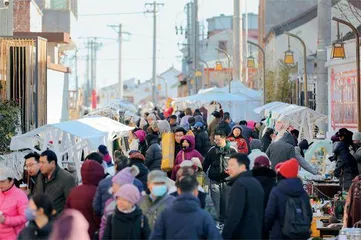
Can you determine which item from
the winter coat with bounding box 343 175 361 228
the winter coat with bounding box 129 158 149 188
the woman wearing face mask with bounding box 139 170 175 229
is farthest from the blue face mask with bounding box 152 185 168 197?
the winter coat with bounding box 343 175 361 228

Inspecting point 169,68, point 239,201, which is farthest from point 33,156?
point 169,68

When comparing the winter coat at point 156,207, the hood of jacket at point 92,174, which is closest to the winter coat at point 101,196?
the hood of jacket at point 92,174

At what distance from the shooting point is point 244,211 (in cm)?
1193

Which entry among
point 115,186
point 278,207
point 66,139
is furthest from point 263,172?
point 66,139

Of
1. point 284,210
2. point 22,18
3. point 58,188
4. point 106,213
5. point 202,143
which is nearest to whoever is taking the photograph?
point 106,213

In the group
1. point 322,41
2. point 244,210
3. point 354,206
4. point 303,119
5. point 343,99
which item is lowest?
point 354,206

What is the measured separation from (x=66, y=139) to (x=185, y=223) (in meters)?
11.9

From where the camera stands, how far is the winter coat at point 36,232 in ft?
33.5

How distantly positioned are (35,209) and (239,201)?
2.53 m

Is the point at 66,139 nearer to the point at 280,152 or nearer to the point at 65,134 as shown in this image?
the point at 65,134

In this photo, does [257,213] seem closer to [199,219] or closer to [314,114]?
[199,219]

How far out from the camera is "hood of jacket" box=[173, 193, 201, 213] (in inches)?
419

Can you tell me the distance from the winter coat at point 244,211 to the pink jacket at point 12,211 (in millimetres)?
2797

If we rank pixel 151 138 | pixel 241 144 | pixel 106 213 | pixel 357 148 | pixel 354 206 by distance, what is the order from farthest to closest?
pixel 151 138
pixel 241 144
pixel 357 148
pixel 354 206
pixel 106 213
